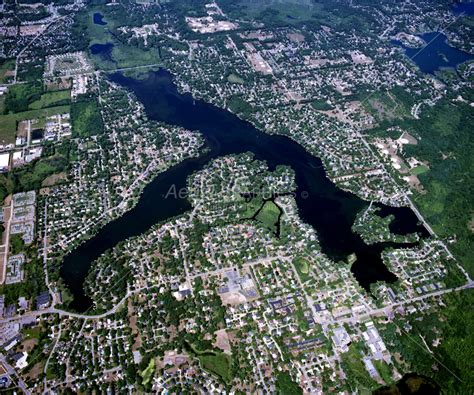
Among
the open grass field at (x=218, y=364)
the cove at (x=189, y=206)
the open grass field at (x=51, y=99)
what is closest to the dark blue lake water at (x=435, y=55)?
the cove at (x=189, y=206)

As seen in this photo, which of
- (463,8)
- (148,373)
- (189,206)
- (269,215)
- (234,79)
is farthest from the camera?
(463,8)

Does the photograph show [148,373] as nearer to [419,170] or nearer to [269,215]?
[269,215]

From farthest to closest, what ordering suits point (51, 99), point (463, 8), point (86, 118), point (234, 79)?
point (463, 8) < point (234, 79) < point (51, 99) < point (86, 118)

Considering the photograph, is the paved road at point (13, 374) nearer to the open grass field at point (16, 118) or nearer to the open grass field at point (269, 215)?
the open grass field at point (269, 215)

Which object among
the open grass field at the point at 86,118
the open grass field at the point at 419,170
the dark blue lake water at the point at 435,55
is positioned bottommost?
the open grass field at the point at 86,118

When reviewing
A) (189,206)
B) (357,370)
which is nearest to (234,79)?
(189,206)

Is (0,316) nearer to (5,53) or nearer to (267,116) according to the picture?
(267,116)
